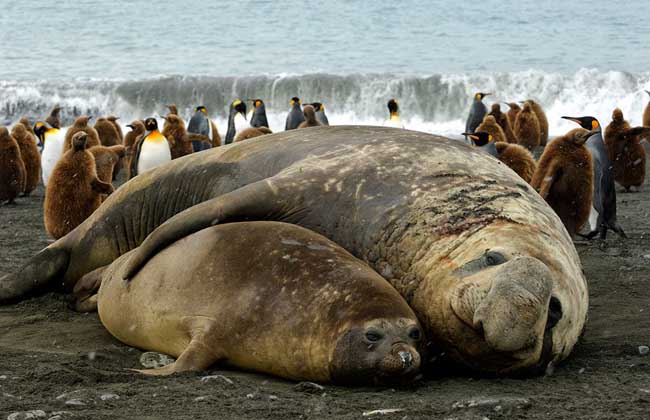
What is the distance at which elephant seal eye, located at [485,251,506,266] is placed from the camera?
3.99 metres

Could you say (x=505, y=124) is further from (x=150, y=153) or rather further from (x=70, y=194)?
(x=70, y=194)

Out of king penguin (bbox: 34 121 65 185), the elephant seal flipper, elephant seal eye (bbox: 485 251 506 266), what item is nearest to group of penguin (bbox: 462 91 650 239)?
the elephant seal flipper

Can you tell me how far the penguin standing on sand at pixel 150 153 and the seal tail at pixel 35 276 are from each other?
5.30 metres

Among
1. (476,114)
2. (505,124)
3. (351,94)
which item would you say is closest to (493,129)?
(505,124)

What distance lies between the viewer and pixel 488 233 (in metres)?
4.29

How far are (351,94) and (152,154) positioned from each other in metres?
16.9

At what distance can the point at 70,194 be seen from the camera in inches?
337

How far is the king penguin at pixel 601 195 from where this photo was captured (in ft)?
28.3

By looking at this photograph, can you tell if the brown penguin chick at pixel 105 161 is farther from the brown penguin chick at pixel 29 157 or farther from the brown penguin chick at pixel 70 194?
the brown penguin chick at pixel 70 194

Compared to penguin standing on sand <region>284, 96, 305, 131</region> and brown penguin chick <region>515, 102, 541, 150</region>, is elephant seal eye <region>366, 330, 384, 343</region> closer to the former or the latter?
brown penguin chick <region>515, 102, 541, 150</region>

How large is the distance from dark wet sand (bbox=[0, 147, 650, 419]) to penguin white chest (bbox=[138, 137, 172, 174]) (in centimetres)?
613

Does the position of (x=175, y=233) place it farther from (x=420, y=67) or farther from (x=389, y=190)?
(x=420, y=67)

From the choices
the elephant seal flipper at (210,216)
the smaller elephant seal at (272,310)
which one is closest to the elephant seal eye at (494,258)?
the smaller elephant seal at (272,310)

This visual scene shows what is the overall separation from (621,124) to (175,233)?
31.8 ft
